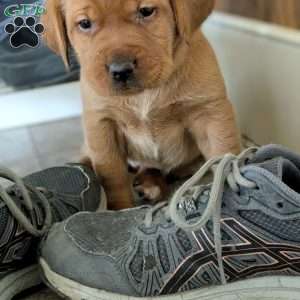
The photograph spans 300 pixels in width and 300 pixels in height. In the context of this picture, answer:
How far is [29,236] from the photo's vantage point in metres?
1.16

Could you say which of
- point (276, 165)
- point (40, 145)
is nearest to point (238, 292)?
point (276, 165)

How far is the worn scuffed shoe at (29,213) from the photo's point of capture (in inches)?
43.8

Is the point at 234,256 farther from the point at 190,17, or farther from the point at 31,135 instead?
the point at 31,135

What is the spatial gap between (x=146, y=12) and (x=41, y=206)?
1.45 ft

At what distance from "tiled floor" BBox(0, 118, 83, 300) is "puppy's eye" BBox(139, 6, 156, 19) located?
655 mm

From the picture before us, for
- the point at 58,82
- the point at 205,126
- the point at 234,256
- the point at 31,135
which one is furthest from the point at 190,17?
the point at 31,135

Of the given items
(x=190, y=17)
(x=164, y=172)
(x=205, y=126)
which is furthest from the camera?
(x=164, y=172)

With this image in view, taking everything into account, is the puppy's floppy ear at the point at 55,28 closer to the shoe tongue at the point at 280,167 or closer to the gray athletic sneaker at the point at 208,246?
the gray athletic sneaker at the point at 208,246

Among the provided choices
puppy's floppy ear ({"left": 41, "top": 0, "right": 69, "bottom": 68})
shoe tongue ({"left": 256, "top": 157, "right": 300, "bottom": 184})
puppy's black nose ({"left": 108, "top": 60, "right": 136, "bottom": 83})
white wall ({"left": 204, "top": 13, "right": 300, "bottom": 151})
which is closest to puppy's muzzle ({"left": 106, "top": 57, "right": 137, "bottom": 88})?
puppy's black nose ({"left": 108, "top": 60, "right": 136, "bottom": 83})

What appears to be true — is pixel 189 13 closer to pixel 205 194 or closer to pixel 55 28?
pixel 55 28

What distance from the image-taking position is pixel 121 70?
1.18m

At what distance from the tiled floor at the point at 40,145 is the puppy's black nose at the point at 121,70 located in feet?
2.08

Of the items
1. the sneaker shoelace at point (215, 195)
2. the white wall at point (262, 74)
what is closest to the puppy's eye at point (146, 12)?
the sneaker shoelace at point (215, 195)

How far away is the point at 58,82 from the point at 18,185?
2.77ft
